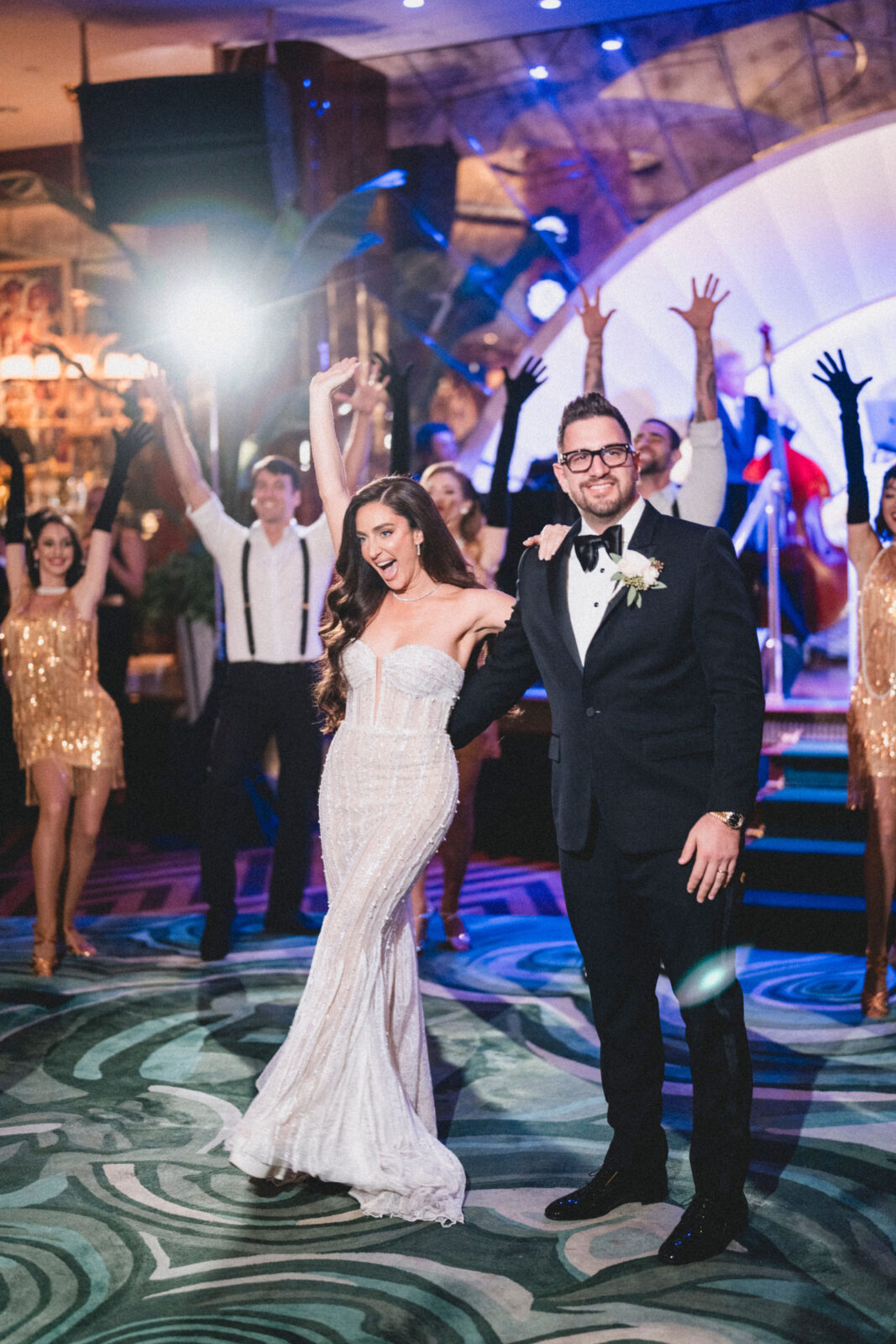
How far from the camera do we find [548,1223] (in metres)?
2.83

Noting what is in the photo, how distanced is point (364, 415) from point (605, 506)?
2.20 m

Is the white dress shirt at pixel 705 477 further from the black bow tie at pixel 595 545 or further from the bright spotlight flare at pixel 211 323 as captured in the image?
the bright spotlight flare at pixel 211 323

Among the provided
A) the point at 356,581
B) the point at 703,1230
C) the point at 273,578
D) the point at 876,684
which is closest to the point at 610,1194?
the point at 703,1230

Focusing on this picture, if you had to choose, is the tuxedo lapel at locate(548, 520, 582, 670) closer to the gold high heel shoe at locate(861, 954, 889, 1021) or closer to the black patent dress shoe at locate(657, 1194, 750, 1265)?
the black patent dress shoe at locate(657, 1194, 750, 1265)

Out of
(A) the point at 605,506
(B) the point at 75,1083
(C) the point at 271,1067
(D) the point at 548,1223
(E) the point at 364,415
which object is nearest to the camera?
(A) the point at 605,506

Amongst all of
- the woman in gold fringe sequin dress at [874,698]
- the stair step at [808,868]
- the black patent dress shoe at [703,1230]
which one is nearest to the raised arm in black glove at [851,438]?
the woman in gold fringe sequin dress at [874,698]

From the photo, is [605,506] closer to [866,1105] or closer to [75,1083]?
[866,1105]

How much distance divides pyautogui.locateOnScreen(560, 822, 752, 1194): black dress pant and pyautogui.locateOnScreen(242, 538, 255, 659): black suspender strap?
111 inches

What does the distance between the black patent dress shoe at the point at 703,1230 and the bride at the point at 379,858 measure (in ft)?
1.56

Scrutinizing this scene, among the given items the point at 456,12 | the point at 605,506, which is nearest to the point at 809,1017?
the point at 605,506

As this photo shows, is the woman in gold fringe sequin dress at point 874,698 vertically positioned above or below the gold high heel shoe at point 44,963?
above

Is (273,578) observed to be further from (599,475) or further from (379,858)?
(599,475)

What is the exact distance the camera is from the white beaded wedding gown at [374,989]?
9.55 feet

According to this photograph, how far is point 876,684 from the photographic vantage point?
4.46 meters
